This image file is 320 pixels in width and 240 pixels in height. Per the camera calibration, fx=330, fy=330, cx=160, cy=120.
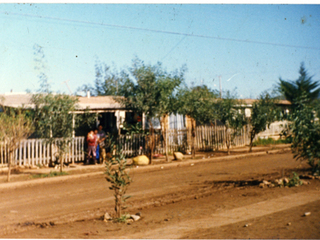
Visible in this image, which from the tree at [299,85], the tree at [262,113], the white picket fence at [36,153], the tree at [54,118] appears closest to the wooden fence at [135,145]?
the white picket fence at [36,153]

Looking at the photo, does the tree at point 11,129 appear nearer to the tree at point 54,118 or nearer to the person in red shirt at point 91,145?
the tree at point 54,118

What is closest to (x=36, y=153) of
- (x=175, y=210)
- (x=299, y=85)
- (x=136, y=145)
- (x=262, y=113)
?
(x=136, y=145)

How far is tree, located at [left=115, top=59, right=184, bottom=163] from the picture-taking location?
1599 centimetres

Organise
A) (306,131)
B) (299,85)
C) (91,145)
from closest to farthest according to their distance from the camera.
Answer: (306,131) → (91,145) → (299,85)

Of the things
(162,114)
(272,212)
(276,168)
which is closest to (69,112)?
(162,114)

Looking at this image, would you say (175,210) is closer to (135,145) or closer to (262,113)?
(135,145)

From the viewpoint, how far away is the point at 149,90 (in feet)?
52.9

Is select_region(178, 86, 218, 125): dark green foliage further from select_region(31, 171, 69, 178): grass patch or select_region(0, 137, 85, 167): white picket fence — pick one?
select_region(31, 171, 69, 178): grass patch

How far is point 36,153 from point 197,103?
8904mm

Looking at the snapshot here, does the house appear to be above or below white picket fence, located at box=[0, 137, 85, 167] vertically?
above

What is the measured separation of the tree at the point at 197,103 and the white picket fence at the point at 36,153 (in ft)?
18.8

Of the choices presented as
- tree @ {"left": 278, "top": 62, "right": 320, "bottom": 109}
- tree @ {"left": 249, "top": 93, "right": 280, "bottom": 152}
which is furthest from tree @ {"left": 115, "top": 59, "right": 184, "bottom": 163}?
tree @ {"left": 278, "top": 62, "right": 320, "bottom": 109}

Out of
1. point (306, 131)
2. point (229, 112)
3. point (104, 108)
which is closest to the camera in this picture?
point (306, 131)

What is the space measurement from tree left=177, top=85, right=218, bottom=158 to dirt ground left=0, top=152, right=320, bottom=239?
6669mm
